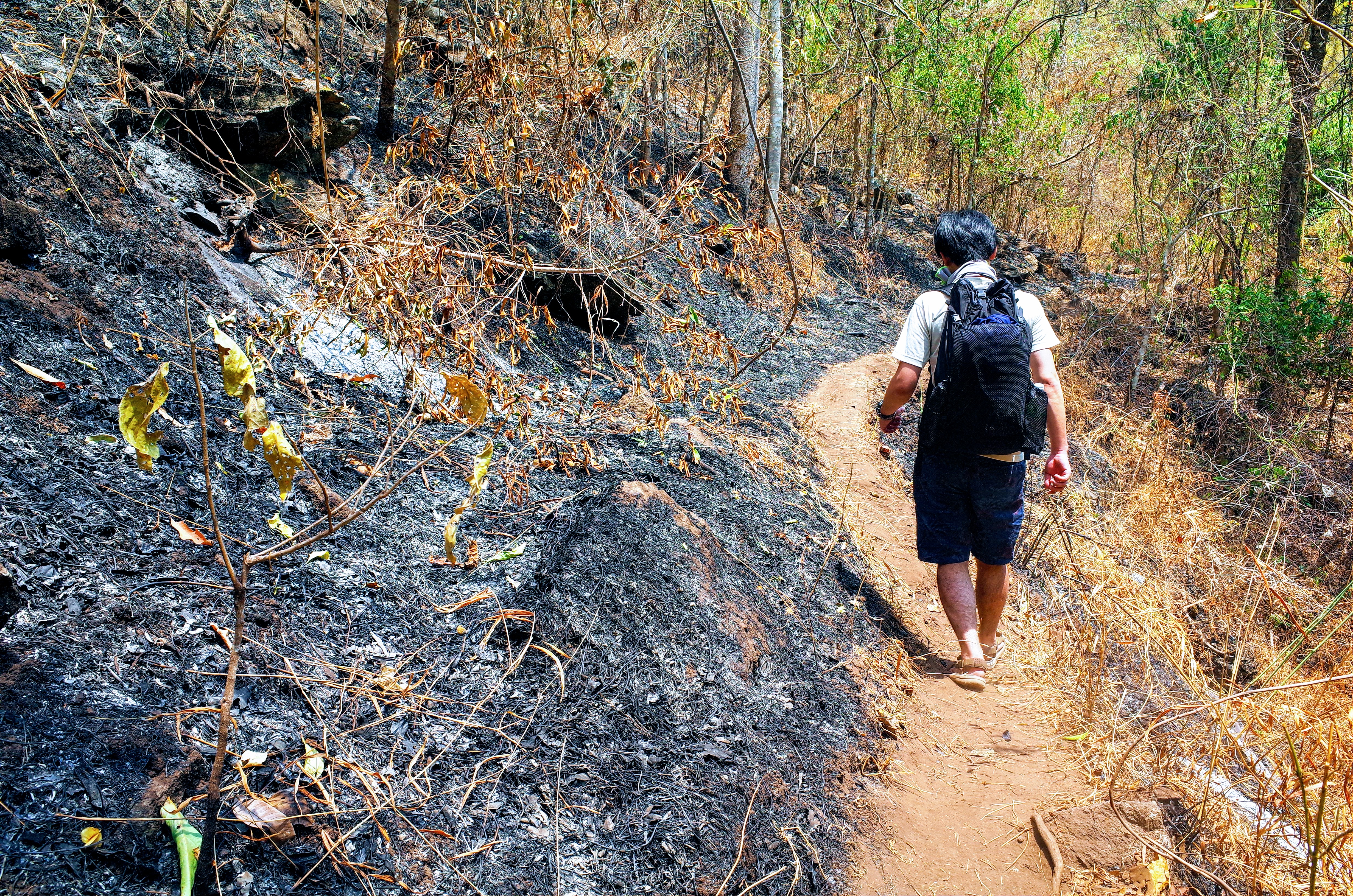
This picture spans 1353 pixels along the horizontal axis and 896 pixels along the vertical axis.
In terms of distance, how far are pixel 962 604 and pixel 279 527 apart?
2798 millimetres

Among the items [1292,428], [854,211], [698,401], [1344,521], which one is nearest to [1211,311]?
[1292,428]

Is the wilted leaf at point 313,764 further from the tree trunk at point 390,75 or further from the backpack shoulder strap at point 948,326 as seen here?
the tree trunk at point 390,75

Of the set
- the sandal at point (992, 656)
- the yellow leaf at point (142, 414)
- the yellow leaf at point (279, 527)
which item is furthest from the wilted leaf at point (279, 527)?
the sandal at point (992, 656)

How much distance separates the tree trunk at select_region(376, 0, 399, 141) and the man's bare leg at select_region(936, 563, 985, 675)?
14.5 ft

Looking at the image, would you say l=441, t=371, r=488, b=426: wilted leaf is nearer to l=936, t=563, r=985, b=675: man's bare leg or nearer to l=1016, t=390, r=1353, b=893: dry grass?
l=1016, t=390, r=1353, b=893: dry grass

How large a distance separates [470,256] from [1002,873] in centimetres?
385

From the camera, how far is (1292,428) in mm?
8156

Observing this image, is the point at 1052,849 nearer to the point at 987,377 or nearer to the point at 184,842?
the point at 987,377

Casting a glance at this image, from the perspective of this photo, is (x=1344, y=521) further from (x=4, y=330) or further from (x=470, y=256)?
(x=4, y=330)

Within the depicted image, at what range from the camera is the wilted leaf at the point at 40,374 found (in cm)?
254

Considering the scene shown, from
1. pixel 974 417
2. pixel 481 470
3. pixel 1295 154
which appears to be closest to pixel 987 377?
pixel 974 417

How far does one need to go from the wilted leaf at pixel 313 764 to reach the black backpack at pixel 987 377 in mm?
2531

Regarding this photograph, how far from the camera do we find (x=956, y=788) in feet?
9.72

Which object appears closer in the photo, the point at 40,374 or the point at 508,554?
the point at 40,374
